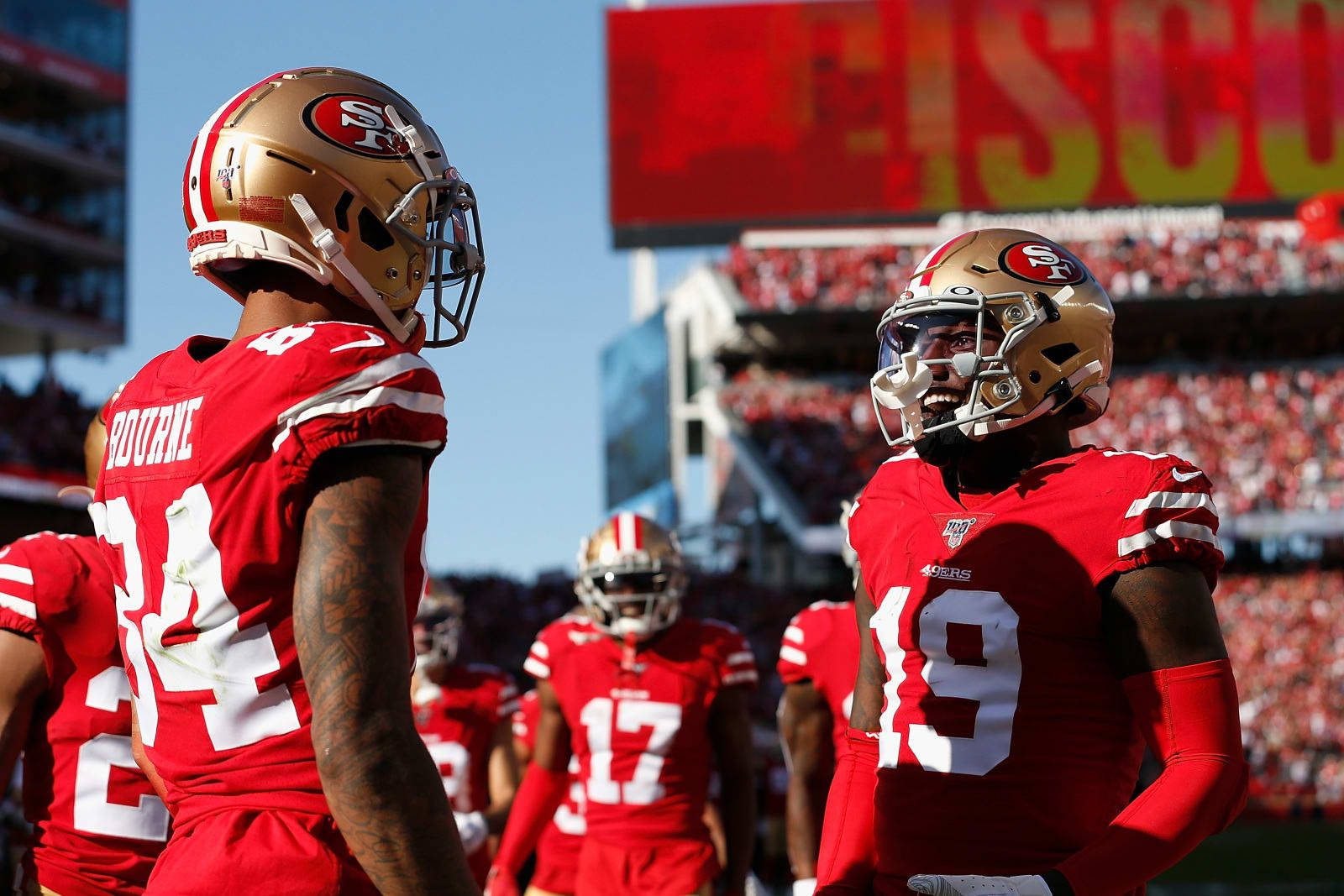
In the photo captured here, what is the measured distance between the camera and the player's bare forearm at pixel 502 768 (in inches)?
274

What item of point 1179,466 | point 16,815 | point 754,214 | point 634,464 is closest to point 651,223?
point 754,214

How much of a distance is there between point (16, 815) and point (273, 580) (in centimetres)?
953

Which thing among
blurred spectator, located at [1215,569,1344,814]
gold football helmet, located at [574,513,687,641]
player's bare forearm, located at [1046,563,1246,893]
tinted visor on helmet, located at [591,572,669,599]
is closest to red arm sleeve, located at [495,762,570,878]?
gold football helmet, located at [574,513,687,641]

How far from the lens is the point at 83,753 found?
3.59 metres

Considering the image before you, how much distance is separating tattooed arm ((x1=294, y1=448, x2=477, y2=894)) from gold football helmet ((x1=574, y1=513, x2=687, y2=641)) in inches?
161

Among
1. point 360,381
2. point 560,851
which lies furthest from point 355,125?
point 560,851

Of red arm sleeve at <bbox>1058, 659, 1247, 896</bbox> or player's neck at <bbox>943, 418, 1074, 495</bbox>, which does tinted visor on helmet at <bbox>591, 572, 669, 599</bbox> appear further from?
red arm sleeve at <bbox>1058, 659, 1247, 896</bbox>

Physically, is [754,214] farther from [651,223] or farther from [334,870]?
[334,870]

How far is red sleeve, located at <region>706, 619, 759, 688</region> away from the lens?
5969mm

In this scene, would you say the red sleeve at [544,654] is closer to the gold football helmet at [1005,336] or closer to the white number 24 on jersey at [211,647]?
the gold football helmet at [1005,336]

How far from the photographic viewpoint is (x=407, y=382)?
1.93m

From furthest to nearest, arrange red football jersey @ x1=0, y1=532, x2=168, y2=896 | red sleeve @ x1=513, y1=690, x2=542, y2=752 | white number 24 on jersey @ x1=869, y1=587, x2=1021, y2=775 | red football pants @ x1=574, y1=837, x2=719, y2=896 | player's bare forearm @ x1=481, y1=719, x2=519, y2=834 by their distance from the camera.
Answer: red sleeve @ x1=513, y1=690, x2=542, y2=752
player's bare forearm @ x1=481, y1=719, x2=519, y2=834
red football pants @ x1=574, y1=837, x2=719, y2=896
red football jersey @ x1=0, y1=532, x2=168, y2=896
white number 24 on jersey @ x1=869, y1=587, x2=1021, y2=775

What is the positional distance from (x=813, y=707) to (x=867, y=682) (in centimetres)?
292

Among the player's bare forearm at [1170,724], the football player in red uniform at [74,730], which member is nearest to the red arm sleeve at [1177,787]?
the player's bare forearm at [1170,724]
